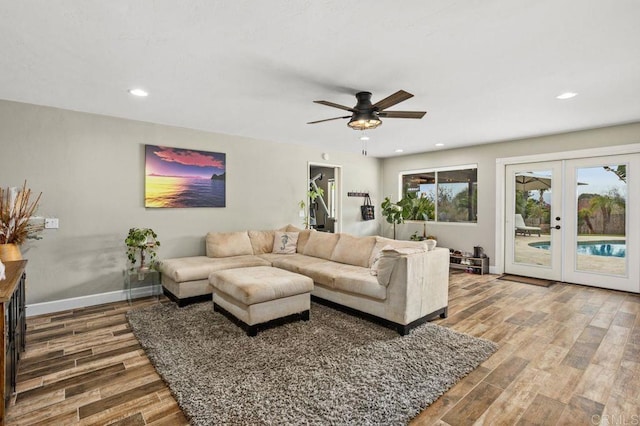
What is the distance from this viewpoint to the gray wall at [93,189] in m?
3.67

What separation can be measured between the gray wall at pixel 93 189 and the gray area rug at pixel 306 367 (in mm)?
1224

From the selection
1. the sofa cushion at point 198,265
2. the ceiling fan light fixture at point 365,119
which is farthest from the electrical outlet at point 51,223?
the ceiling fan light fixture at point 365,119

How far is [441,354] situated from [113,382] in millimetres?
2585

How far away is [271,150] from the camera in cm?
576

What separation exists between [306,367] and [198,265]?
7.44 feet

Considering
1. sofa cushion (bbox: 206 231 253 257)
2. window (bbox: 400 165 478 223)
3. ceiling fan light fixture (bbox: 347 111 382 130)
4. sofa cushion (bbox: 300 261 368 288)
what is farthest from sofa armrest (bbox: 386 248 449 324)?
window (bbox: 400 165 478 223)

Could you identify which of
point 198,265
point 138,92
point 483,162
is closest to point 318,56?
point 138,92

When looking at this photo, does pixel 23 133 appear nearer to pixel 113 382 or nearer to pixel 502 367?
pixel 113 382

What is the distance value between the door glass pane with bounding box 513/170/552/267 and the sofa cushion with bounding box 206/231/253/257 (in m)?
4.80

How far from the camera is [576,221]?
16.4ft

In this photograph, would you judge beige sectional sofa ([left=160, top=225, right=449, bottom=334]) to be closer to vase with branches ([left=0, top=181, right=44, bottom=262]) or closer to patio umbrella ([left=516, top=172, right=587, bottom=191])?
vase with branches ([left=0, top=181, right=44, bottom=262])

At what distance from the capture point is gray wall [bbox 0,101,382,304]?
12.0 ft

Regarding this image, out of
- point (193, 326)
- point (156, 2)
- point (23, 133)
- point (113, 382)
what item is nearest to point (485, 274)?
point (193, 326)

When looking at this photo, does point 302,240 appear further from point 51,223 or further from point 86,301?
point 51,223
